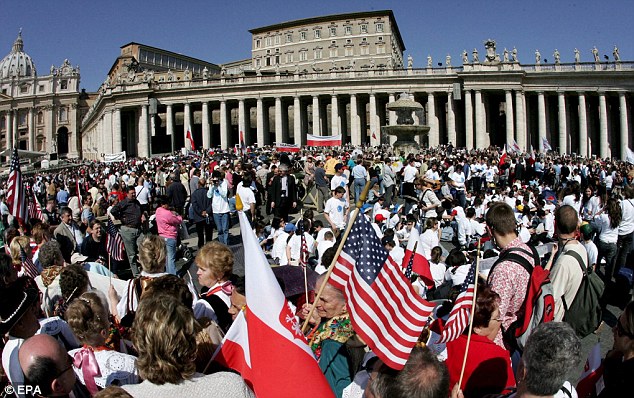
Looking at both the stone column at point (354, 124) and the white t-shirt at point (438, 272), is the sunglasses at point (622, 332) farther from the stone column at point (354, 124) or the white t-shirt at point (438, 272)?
the stone column at point (354, 124)

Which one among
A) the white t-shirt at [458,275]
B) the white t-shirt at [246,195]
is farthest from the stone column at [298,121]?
the white t-shirt at [458,275]

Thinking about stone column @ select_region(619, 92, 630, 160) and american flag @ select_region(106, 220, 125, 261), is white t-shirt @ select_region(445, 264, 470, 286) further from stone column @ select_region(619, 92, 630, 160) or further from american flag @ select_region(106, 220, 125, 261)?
stone column @ select_region(619, 92, 630, 160)

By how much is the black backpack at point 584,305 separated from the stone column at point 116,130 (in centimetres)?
7987

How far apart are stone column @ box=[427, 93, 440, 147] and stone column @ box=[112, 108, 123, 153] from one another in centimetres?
4133

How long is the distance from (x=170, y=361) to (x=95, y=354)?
1261 millimetres

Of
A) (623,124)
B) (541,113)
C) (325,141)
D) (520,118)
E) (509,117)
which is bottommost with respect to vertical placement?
(325,141)

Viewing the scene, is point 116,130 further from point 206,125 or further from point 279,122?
point 279,122

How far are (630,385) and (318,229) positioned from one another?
9409mm

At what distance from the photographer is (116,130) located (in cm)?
8106

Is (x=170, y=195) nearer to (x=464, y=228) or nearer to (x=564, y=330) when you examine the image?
(x=464, y=228)

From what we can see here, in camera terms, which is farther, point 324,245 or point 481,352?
point 324,245

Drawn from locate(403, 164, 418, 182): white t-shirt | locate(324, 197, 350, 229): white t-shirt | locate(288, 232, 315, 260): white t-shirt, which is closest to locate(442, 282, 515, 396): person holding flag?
locate(288, 232, 315, 260): white t-shirt

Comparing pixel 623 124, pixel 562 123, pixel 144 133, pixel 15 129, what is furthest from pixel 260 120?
pixel 15 129

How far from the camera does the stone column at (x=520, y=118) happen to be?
210 feet
